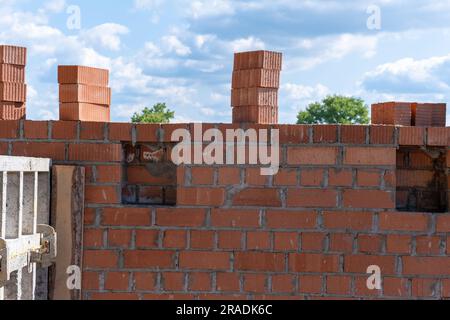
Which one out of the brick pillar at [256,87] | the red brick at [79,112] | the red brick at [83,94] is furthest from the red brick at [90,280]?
the brick pillar at [256,87]

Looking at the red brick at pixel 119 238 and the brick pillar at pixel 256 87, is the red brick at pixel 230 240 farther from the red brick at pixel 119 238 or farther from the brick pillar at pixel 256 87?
the brick pillar at pixel 256 87

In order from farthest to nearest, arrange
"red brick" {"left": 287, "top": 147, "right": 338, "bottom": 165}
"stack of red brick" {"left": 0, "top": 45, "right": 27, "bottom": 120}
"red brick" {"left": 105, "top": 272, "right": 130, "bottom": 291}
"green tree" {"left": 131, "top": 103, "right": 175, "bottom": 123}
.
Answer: "green tree" {"left": 131, "top": 103, "right": 175, "bottom": 123}, "stack of red brick" {"left": 0, "top": 45, "right": 27, "bottom": 120}, "red brick" {"left": 105, "top": 272, "right": 130, "bottom": 291}, "red brick" {"left": 287, "top": 147, "right": 338, "bottom": 165}

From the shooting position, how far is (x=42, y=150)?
445 cm

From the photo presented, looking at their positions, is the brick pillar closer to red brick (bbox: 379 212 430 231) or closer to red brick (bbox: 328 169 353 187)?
red brick (bbox: 328 169 353 187)

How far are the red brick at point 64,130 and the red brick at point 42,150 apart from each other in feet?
0.17

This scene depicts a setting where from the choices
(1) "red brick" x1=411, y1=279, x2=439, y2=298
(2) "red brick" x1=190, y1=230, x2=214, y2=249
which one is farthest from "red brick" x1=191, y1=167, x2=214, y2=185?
(1) "red brick" x1=411, y1=279, x2=439, y2=298

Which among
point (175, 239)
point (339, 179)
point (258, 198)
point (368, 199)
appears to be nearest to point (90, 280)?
point (175, 239)

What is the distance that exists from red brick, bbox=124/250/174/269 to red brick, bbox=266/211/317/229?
0.66m

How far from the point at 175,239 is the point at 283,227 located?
2.19 feet

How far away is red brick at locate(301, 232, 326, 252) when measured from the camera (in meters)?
4.31

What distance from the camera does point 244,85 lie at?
180 inches

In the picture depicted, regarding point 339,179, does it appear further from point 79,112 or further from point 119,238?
point 79,112

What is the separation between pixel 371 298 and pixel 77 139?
2.07 m

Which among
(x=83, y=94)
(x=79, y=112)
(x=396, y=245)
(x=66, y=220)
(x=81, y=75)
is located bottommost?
(x=396, y=245)
